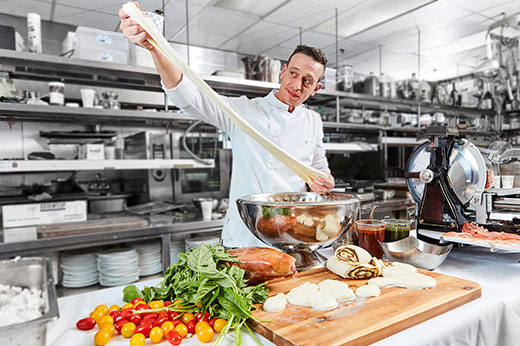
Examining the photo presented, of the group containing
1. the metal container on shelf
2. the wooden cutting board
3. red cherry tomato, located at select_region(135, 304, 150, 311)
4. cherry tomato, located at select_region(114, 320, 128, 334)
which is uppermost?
the metal container on shelf

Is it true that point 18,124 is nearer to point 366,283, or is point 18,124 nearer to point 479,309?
point 366,283

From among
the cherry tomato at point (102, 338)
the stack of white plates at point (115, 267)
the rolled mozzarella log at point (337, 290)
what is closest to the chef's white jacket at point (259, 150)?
the rolled mozzarella log at point (337, 290)

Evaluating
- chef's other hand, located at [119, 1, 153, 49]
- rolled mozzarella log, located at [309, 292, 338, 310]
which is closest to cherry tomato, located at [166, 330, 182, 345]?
rolled mozzarella log, located at [309, 292, 338, 310]

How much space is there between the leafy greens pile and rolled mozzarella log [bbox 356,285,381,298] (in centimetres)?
27

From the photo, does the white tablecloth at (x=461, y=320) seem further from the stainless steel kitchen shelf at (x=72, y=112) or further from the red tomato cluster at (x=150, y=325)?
the stainless steel kitchen shelf at (x=72, y=112)

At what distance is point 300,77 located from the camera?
5.81 ft

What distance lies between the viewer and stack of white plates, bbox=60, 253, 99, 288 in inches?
106

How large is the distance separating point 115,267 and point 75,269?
0.29 m

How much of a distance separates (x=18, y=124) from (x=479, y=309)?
14.4ft

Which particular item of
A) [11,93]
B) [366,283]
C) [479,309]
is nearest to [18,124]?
[11,93]

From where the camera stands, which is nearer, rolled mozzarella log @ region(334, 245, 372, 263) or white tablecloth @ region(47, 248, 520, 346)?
white tablecloth @ region(47, 248, 520, 346)

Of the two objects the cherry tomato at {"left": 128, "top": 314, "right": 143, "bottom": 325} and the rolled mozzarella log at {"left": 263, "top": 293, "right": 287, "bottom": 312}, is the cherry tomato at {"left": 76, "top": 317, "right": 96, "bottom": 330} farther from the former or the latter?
the rolled mozzarella log at {"left": 263, "top": 293, "right": 287, "bottom": 312}

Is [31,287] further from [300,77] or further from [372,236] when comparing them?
[300,77]

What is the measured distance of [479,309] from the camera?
98 centimetres
